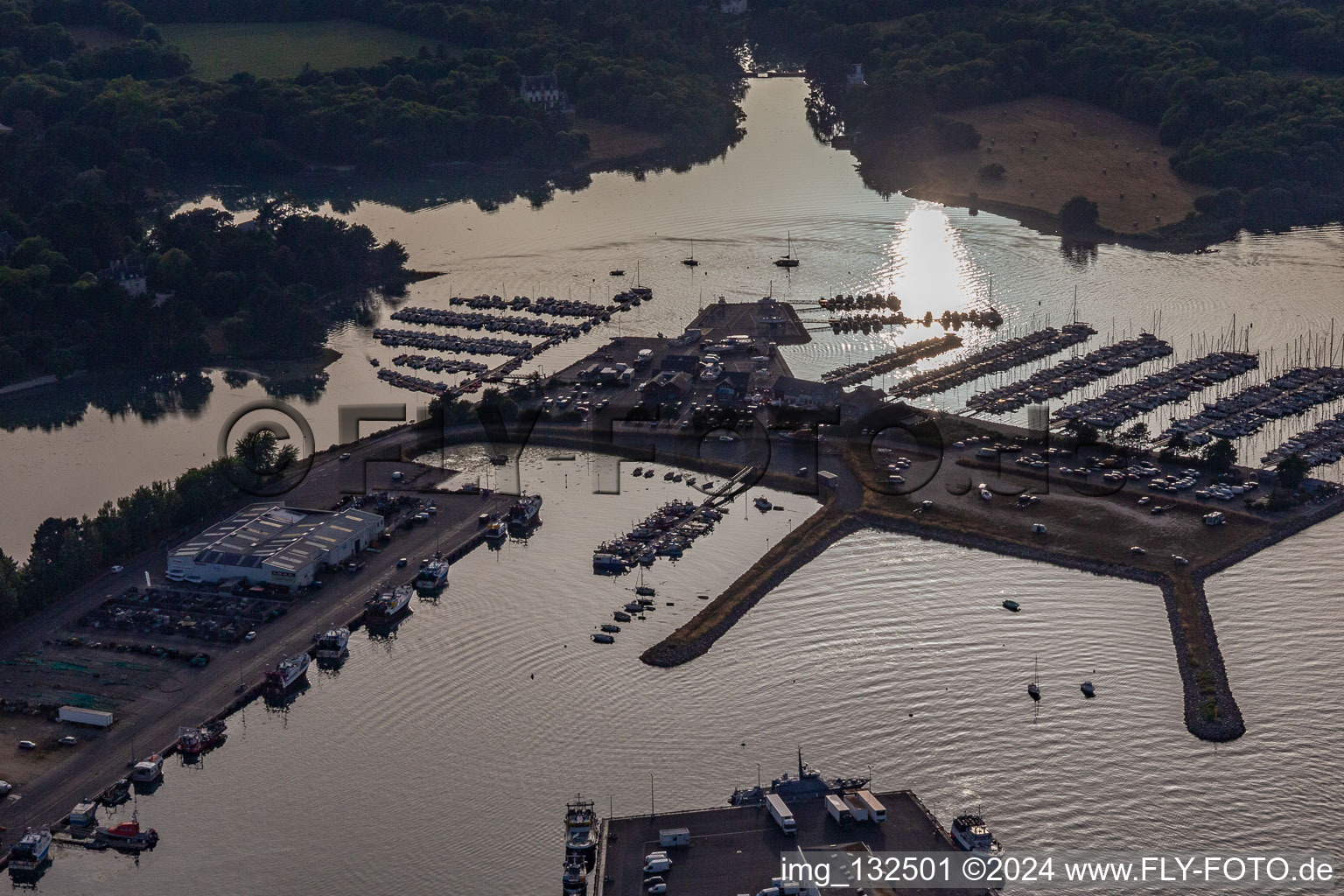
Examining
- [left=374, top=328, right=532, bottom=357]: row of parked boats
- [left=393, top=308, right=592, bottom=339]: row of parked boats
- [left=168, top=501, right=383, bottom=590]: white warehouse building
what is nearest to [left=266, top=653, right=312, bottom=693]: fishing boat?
[left=168, top=501, right=383, bottom=590]: white warehouse building

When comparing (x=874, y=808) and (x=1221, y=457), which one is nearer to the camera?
(x=874, y=808)

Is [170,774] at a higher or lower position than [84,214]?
lower

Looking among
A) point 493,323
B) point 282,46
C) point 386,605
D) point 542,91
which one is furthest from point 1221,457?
point 282,46

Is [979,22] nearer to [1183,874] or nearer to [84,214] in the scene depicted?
[84,214]

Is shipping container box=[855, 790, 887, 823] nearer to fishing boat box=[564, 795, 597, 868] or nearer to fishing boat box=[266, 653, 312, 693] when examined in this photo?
fishing boat box=[564, 795, 597, 868]

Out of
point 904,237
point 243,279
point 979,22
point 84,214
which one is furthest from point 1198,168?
point 84,214

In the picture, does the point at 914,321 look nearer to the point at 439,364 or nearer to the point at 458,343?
the point at 458,343
